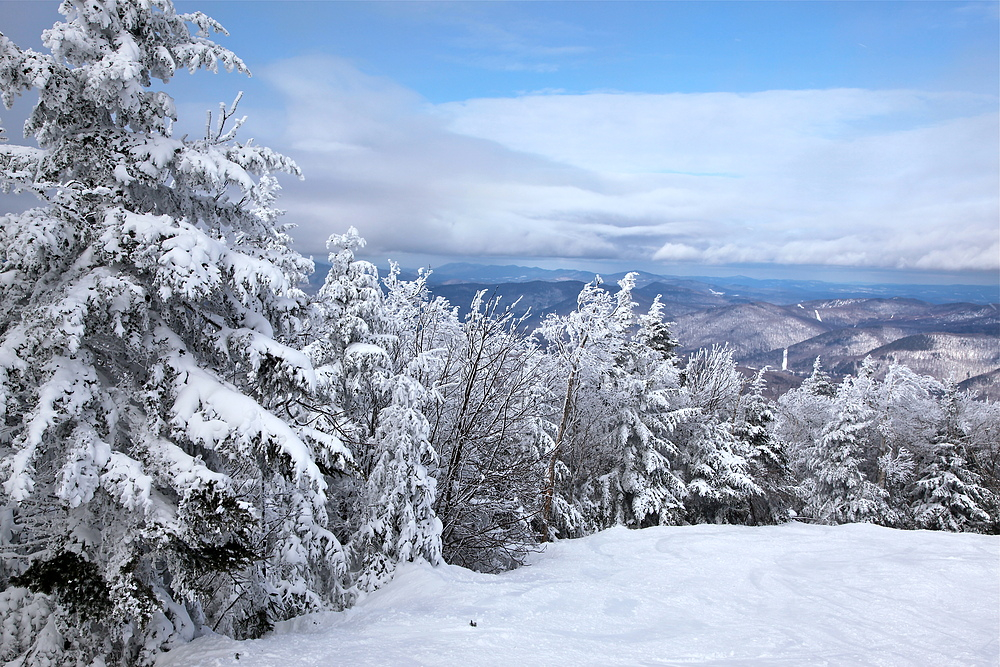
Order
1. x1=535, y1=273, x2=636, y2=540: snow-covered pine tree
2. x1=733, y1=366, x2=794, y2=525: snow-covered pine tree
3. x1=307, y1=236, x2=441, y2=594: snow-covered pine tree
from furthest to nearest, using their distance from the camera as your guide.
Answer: x1=733, y1=366, x2=794, y2=525: snow-covered pine tree → x1=535, y1=273, x2=636, y2=540: snow-covered pine tree → x1=307, y1=236, x2=441, y2=594: snow-covered pine tree

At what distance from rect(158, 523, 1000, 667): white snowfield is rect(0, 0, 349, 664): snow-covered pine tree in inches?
41.4

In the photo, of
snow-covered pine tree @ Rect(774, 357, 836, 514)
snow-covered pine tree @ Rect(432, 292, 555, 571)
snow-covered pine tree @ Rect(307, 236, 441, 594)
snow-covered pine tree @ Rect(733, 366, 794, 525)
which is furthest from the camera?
snow-covered pine tree @ Rect(774, 357, 836, 514)

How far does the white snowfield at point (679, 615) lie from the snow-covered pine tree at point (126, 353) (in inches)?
41.4

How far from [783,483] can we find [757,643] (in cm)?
2241

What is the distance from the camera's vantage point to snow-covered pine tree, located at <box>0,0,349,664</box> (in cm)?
419

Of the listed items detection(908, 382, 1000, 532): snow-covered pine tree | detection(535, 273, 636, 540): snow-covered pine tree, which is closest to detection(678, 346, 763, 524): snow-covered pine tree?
detection(535, 273, 636, 540): snow-covered pine tree

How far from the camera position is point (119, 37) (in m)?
4.91

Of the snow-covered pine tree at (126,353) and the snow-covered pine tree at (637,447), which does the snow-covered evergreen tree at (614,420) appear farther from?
the snow-covered pine tree at (126,353)

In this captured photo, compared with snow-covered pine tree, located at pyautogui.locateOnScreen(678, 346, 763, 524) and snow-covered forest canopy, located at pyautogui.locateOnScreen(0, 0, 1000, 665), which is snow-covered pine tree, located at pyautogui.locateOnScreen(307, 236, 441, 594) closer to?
snow-covered forest canopy, located at pyautogui.locateOnScreen(0, 0, 1000, 665)

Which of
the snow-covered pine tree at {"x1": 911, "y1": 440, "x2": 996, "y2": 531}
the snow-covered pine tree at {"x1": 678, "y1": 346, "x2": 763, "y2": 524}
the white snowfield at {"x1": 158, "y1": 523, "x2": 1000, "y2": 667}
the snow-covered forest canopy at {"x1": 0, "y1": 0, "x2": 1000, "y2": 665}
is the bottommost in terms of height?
the snow-covered pine tree at {"x1": 911, "y1": 440, "x2": 996, "y2": 531}

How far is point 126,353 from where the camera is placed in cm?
499

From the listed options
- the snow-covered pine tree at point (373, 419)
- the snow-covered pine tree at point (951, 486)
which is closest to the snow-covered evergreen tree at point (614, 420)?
the snow-covered pine tree at point (373, 419)

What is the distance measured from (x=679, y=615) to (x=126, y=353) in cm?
685

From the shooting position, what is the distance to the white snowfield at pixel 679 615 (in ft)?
16.0
